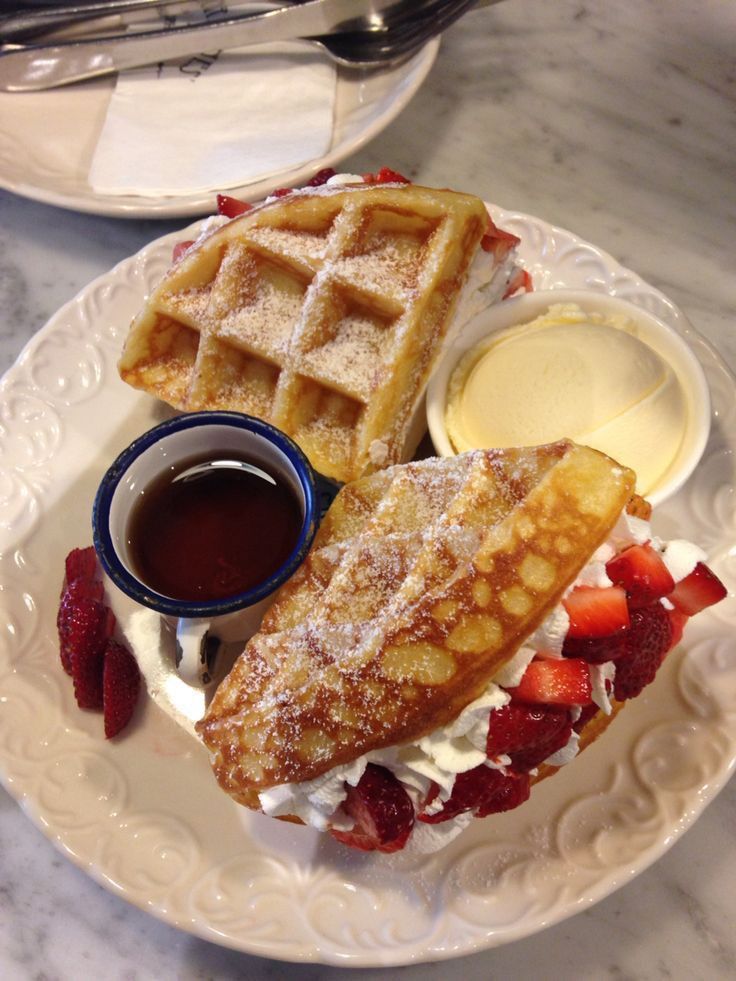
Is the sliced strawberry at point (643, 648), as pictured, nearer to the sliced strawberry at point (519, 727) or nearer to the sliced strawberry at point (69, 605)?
the sliced strawberry at point (519, 727)

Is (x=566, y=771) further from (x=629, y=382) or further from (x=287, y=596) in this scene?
(x=629, y=382)

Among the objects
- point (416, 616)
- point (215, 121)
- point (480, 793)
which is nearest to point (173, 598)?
point (416, 616)

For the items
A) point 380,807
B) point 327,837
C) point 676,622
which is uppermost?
point 676,622

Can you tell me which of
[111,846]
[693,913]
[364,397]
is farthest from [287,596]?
[693,913]

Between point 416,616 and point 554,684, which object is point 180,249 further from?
point 554,684

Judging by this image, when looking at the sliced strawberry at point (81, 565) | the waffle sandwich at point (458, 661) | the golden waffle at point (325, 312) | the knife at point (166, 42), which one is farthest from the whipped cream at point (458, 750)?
the knife at point (166, 42)

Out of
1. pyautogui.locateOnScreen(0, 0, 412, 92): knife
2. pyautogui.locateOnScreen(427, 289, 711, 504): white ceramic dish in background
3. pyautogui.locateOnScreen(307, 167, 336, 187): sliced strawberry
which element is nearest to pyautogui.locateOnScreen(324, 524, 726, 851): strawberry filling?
pyautogui.locateOnScreen(427, 289, 711, 504): white ceramic dish in background
